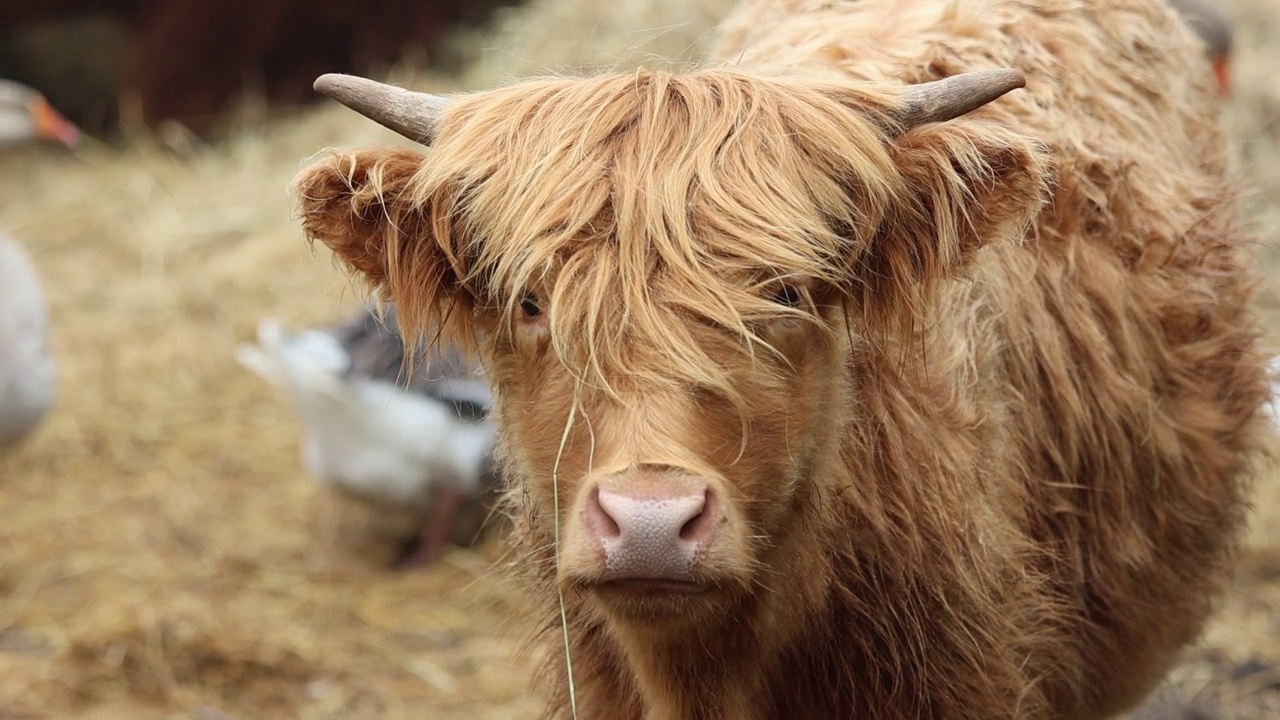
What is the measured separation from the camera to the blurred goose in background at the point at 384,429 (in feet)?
17.0

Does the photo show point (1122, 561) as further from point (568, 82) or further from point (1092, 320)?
point (568, 82)

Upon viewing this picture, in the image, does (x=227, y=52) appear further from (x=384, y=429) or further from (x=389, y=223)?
(x=389, y=223)

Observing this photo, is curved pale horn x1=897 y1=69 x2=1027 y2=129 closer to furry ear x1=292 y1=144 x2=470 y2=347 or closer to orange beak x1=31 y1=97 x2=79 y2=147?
furry ear x1=292 y1=144 x2=470 y2=347

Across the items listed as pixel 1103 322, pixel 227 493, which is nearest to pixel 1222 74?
pixel 1103 322

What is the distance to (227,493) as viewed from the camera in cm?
592

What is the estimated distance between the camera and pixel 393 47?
30.6 ft

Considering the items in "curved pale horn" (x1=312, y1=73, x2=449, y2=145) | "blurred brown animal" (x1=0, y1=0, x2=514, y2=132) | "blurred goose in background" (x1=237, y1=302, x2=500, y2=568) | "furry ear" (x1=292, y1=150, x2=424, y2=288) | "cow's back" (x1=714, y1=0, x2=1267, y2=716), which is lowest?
"blurred brown animal" (x1=0, y1=0, x2=514, y2=132)

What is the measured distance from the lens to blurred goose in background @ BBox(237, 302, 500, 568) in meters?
5.17

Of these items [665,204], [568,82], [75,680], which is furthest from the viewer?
[75,680]

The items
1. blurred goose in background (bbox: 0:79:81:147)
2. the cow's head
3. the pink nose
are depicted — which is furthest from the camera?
blurred goose in background (bbox: 0:79:81:147)

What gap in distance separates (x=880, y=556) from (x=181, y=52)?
8439 millimetres

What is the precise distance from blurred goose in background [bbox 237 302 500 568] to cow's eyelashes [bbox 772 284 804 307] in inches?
120

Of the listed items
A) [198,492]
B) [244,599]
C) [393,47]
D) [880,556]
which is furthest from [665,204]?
[393,47]

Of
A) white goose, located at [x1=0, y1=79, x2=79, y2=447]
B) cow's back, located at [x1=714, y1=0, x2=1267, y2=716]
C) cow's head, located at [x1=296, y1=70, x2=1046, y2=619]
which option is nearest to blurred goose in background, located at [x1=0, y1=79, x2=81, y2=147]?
white goose, located at [x1=0, y1=79, x2=79, y2=447]
